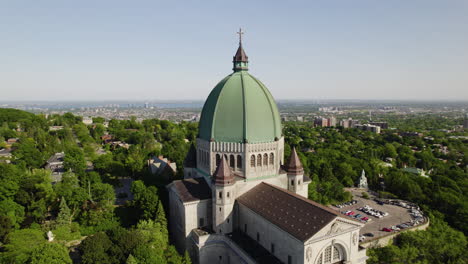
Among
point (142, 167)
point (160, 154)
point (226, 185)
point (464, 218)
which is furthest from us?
point (160, 154)

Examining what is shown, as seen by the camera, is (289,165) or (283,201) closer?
(283,201)

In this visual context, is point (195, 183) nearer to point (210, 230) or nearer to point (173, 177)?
point (210, 230)

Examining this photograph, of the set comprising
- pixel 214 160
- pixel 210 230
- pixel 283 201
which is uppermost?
pixel 214 160

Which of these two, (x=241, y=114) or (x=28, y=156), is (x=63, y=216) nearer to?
(x=241, y=114)

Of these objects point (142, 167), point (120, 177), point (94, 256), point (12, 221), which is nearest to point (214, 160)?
point (94, 256)

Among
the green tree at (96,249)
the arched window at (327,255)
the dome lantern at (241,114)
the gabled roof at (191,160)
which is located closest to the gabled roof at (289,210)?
the arched window at (327,255)

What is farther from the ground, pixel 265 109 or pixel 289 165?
pixel 265 109
